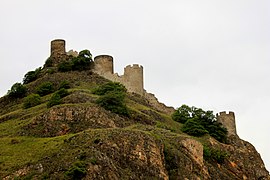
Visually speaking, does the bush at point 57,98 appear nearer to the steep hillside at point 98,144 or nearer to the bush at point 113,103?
the steep hillside at point 98,144

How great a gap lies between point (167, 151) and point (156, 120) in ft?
59.7

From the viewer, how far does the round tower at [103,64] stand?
103250 millimetres

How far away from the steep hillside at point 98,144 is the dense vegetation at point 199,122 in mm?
1400

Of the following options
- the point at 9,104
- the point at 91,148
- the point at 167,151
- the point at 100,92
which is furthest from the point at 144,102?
the point at 91,148

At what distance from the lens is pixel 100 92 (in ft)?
297

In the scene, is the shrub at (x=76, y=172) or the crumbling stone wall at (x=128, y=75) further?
the crumbling stone wall at (x=128, y=75)

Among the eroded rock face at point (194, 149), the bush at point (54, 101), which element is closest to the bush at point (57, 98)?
the bush at point (54, 101)

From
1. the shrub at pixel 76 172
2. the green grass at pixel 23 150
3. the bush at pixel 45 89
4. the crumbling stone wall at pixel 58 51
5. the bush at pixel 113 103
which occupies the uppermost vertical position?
the crumbling stone wall at pixel 58 51

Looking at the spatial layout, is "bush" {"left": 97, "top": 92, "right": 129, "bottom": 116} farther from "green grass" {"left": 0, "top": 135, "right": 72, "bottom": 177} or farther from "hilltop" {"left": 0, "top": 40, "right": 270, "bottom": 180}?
"green grass" {"left": 0, "top": 135, "right": 72, "bottom": 177}

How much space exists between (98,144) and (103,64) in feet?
127

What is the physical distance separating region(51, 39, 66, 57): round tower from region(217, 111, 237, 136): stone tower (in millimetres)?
28273

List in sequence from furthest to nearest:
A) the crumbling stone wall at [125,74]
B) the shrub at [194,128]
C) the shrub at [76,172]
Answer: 1. the crumbling stone wall at [125,74]
2. the shrub at [194,128]
3. the shrub at [76,172]

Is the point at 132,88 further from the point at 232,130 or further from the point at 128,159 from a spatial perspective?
the point at 128,159

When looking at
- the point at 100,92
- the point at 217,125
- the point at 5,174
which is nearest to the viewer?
the point at 5,174
